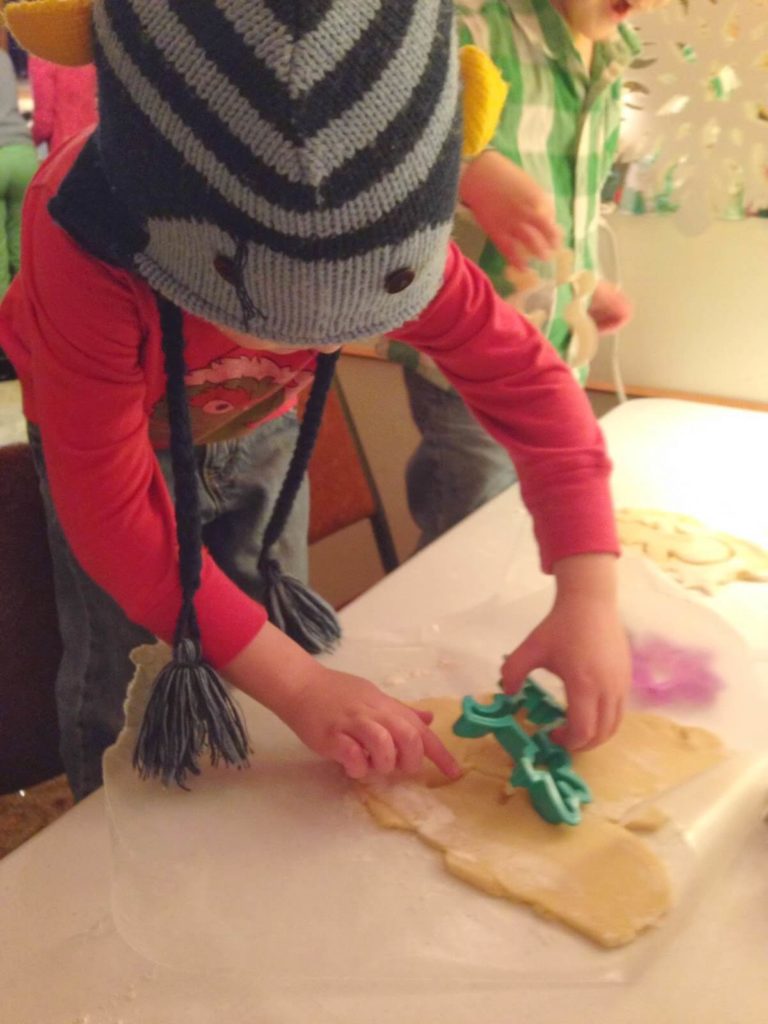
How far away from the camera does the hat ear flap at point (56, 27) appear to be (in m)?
0.43

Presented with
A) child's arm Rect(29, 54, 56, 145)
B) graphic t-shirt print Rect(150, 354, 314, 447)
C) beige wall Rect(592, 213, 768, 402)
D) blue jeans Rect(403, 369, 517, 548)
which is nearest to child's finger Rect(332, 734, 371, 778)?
graphic t-shirt print Rect(150, 354, 314, 447)

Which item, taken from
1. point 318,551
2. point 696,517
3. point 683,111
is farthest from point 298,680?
point 318,551

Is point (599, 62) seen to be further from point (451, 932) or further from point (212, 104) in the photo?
point (451, 932)

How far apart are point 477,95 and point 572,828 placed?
37 cm

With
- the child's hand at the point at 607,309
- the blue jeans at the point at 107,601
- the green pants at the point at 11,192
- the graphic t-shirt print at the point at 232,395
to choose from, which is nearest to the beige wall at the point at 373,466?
the child's hand at the point at 607,309

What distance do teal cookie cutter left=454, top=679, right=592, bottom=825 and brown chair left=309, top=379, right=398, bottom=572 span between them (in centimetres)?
52

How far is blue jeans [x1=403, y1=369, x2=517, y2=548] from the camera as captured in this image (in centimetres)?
98

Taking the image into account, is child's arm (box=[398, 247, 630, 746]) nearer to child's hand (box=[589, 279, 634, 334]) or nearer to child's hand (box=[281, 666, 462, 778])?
child's hand (box=[281, 666, 462, 778])

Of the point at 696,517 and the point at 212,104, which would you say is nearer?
the point at 212,104

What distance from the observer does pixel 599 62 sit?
881mm

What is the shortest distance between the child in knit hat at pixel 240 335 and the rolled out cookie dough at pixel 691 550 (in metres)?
0.14

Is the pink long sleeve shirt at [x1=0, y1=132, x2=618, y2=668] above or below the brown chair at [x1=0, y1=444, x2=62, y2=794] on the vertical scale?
above

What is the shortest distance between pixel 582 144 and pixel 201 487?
50cm

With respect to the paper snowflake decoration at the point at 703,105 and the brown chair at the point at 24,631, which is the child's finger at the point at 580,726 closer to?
the brown chair at the point at 24,631
